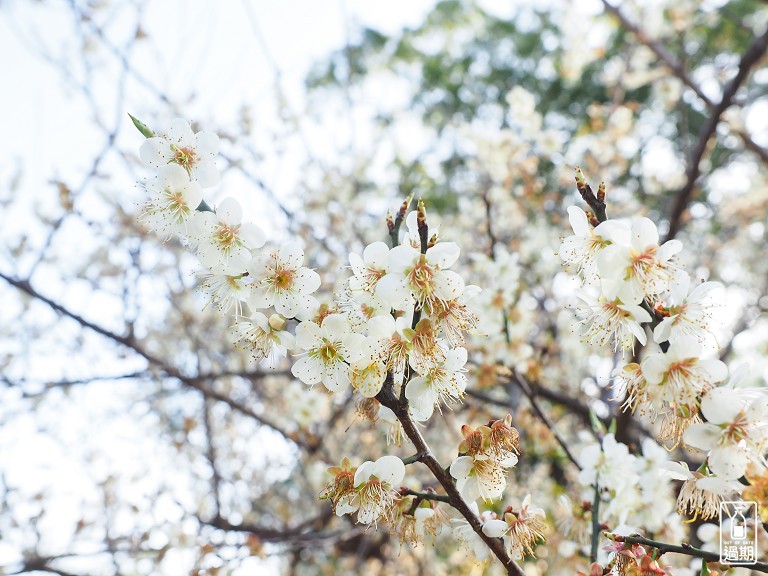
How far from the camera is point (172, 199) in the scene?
3.79ft

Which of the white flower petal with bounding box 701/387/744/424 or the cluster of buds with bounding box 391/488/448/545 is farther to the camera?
the cluster of buds with bounding box 391/488/448/545

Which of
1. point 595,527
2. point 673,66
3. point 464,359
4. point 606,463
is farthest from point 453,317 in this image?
point 673,66

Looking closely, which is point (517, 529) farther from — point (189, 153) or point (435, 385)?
point (189, 153)

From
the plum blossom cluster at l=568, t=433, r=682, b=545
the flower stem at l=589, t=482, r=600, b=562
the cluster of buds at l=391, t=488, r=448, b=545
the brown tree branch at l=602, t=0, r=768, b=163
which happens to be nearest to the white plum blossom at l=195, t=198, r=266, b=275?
the cluster of buds at l=391, t=488, r=448, b=545

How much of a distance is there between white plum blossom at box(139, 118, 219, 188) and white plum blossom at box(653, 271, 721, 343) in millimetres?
877

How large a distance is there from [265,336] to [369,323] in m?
0.26

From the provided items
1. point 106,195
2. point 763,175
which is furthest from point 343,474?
point 763,175

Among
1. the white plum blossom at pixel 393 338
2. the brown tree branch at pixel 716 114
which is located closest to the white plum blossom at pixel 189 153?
the white plum blossom at pixel 393 338

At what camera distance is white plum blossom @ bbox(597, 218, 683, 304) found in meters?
1.02

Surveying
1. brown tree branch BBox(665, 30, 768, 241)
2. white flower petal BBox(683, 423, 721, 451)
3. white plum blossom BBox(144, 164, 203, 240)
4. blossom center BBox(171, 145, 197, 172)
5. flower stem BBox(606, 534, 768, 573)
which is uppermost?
brown tree branch BBox(665, 30, 768, 241)

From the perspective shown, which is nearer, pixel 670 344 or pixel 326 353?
pixel 670 344

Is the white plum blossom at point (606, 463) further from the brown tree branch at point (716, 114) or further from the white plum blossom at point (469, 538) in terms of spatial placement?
the brown tree branch at point (716, 114)

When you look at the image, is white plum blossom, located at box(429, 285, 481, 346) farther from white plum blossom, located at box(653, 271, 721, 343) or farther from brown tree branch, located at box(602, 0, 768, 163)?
brown tree branch, located at box(602, 0, 768, 163)

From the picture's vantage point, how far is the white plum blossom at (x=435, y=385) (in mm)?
1056
